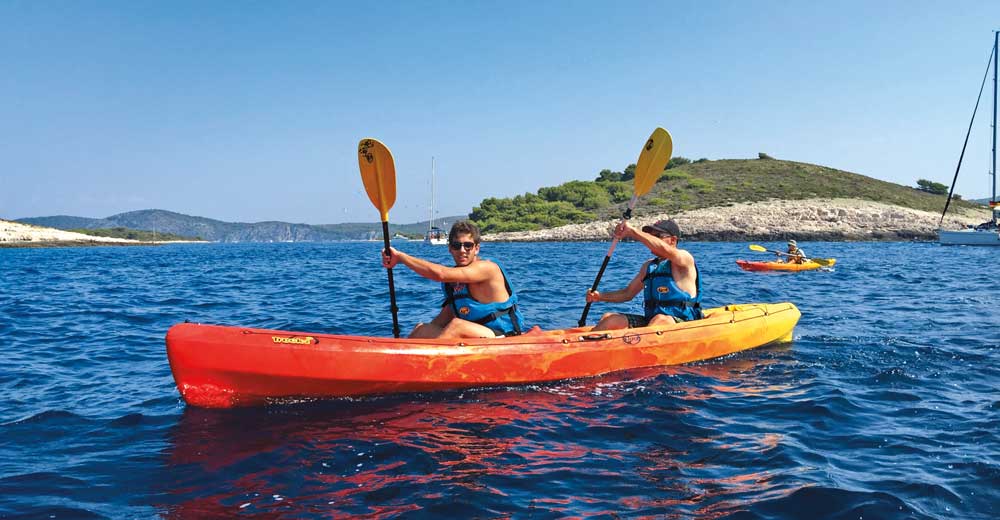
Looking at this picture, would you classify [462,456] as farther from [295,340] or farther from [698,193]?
[698,193]

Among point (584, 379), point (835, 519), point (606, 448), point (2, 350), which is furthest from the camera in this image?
point (2, 350)

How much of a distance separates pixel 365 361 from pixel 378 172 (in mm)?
2153

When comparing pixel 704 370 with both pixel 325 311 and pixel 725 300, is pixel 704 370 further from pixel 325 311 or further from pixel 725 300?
pixel 325 311

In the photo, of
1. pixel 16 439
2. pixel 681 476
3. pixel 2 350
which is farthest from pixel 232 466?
pixel 2 350

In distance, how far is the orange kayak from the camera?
191 inches

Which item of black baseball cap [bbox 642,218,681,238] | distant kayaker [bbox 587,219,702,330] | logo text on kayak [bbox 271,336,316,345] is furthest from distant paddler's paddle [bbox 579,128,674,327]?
logo text on kayak [bbox 271,336,316,345]

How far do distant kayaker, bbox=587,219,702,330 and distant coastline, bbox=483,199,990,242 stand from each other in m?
41.7

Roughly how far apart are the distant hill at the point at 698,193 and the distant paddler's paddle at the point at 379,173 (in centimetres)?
5151

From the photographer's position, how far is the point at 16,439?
425cm

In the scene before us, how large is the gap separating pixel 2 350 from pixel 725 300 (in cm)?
1161

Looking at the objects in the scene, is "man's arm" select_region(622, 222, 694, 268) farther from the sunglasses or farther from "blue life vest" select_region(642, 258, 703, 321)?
the sunglasses

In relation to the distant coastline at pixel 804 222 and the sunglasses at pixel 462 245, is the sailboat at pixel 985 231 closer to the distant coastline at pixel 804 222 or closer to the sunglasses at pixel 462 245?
the distant coastline at pixel 804 222

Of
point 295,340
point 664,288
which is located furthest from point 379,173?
point 664,288

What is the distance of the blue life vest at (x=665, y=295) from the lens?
6.86 metres
